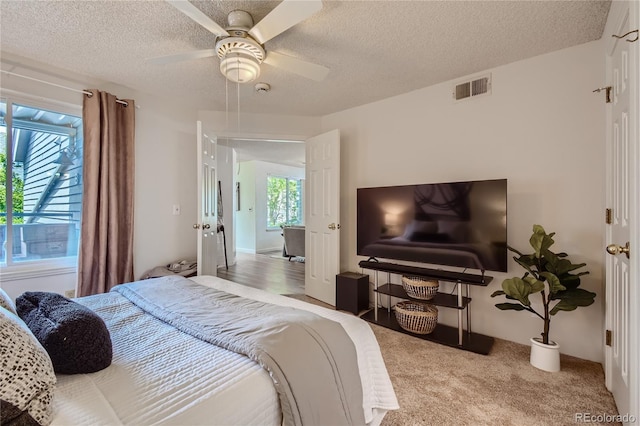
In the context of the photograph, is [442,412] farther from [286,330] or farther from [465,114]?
[465,114]

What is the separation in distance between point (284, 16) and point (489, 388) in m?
2.50

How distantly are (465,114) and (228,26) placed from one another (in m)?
2.16

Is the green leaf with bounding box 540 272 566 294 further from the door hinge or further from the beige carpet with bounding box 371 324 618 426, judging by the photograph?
the door hinge

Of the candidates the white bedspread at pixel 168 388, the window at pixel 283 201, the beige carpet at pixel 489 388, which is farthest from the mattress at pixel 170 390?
the window at pixel 283 201

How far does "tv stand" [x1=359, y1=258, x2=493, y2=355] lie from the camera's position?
2301 mm

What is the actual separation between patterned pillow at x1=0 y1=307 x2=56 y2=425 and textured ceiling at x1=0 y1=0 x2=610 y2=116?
185 cm

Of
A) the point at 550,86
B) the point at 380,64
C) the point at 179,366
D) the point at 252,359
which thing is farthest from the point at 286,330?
the point at 550,86

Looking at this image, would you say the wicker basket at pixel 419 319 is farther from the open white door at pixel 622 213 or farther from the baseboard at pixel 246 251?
the baseboard at pixel 246 251

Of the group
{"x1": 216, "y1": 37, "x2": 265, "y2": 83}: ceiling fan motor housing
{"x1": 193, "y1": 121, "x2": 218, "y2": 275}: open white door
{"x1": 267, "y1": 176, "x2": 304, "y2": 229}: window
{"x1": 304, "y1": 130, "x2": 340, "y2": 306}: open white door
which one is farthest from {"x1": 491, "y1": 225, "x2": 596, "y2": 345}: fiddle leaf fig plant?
{"x1": 267, "y1": 176, "x2": 304, "y2": 229}: window

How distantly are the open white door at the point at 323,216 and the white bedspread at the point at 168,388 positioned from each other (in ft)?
7.15

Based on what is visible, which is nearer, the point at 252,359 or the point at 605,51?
the point at 252,359

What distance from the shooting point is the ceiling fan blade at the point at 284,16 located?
4.39 ft

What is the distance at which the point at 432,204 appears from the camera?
2.53m

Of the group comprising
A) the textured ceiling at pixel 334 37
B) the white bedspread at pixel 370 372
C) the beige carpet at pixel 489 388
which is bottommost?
the beige carpet at pixel 489 388
